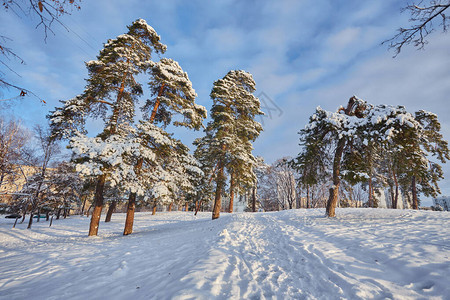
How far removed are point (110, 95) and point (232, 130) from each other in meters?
9.37

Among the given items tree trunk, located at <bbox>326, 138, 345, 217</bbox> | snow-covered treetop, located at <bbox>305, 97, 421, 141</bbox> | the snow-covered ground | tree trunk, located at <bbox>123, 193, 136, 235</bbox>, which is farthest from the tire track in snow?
tree trunk, located at <bbox>123, 193, 136, 235</bbox>

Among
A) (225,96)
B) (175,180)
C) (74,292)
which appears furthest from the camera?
(225,96)

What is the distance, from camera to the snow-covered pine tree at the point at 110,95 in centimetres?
975

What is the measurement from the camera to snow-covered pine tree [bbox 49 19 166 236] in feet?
32.0

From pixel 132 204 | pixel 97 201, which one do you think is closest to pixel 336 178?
pixel 132 204

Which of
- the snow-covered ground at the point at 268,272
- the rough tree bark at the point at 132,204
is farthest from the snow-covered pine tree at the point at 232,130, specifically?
the snow-covered ground at the point at 268,272

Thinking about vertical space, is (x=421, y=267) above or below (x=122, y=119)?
below

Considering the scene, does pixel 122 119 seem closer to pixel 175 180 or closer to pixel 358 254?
pixel 175 180

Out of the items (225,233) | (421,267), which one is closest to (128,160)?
(225,233)

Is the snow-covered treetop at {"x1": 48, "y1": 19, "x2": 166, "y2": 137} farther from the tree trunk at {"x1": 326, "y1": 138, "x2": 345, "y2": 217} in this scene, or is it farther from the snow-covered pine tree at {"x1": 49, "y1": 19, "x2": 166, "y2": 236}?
the tree trunk at {"x1": 326, "y1": 138, "x2": 345, "y2": 217}

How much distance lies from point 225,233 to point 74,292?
5076 millimetres

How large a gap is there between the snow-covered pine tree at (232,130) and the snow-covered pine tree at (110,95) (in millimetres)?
6342

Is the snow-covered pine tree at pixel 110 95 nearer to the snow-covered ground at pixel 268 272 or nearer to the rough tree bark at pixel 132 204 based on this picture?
the rough tree bark at pixel 132 204

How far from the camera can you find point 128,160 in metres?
10.1
